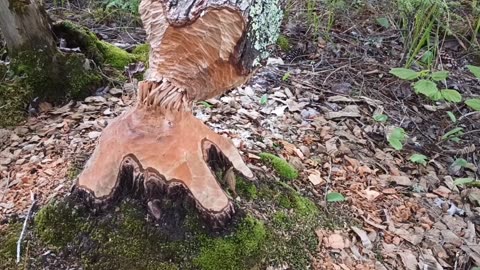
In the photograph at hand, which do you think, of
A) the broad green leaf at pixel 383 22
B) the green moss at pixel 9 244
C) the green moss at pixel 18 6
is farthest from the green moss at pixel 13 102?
the broad green leaf at pixel 383 22

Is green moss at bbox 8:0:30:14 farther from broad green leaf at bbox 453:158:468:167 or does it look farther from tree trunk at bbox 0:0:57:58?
broad green leaf at bbox 453:158:468:167

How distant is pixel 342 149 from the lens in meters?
2.23

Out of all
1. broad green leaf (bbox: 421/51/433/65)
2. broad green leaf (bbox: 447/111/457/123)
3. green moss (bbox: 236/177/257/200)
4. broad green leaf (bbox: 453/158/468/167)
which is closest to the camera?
green moss (bbox: 236/177/257/200)

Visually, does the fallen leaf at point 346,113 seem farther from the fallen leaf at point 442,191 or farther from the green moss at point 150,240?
the green moss at point 150,240

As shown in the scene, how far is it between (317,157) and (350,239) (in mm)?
483

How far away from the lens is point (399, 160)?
2340mm

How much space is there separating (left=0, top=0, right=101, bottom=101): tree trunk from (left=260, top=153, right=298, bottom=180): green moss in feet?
3.15

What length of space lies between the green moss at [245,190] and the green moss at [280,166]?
0.78ft

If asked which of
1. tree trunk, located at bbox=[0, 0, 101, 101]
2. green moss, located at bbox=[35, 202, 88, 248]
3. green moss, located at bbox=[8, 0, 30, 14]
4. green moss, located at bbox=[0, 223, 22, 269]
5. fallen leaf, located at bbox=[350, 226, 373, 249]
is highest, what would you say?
green moss, located at bbox=[8, 0, 30, 14]

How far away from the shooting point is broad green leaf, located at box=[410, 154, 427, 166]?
2.26 metres

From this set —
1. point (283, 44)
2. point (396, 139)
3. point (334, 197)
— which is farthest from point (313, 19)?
point (334, 197)

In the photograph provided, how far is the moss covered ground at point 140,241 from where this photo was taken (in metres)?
1.37

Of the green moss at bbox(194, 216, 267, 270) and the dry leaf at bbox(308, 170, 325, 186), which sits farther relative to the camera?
the dry leaf at bbox(308, 170, 325, 186)

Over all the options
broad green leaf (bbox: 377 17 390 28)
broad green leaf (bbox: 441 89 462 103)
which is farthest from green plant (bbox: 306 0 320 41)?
broad green leaf (bbox: 441 89 462 103)
